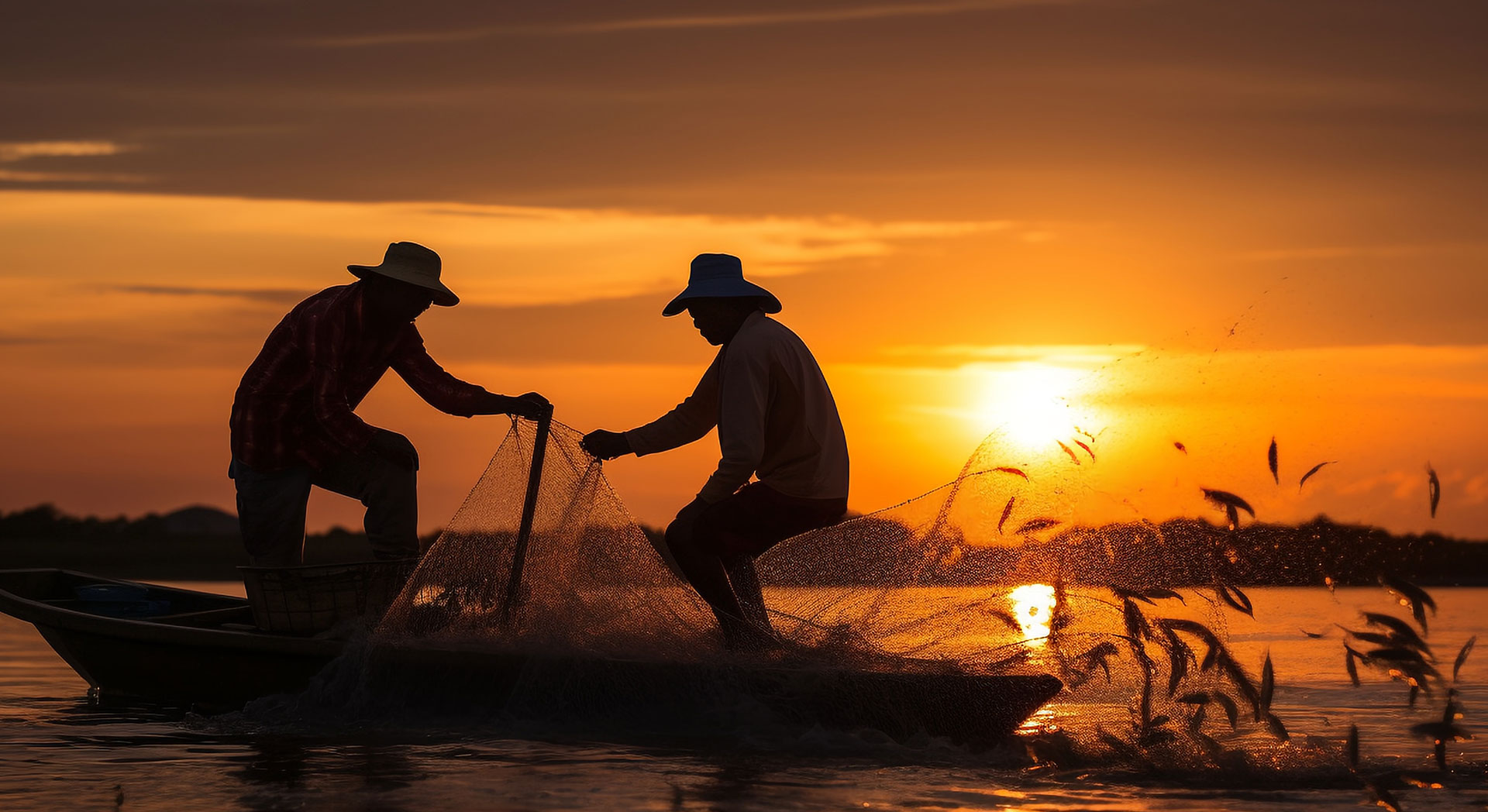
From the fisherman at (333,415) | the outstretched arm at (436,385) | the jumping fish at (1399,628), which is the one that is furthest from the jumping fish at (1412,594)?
the outstretched arm at (436,385)

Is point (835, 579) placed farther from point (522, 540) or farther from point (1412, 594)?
point (1412, 594)

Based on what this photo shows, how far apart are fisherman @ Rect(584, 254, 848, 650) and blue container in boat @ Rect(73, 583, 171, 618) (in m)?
4.98

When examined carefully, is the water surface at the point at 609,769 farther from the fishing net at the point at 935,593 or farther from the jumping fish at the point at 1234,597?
the jumping fish at the point at 1234,597

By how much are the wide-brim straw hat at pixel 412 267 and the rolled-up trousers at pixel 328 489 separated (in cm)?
102

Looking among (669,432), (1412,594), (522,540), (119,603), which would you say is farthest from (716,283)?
(119,603)

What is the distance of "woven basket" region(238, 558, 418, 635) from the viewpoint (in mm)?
8094

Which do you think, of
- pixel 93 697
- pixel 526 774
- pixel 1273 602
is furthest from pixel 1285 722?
pixel 1273 602

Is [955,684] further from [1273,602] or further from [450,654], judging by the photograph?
[1273,602]

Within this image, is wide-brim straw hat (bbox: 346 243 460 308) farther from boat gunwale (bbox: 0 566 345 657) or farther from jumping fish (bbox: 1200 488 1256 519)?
jumping fish (bbox: 1200 488 1256 519)

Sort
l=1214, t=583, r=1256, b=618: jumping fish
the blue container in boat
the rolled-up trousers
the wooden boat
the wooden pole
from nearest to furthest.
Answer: l=1214, t=583, r=1256, b=618: jumping fish → the wooden boat → the wooden pole → the rolled-up trousers → the blue container in boat

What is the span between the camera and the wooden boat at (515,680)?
6906 mm

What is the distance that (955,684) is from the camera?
22.5ft

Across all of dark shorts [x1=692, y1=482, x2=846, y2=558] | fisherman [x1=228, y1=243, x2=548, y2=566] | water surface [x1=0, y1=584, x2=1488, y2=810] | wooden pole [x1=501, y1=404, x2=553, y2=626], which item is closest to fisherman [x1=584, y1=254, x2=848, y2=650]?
dark shorts [x1=692, y1=482, x2=846, y2=558]

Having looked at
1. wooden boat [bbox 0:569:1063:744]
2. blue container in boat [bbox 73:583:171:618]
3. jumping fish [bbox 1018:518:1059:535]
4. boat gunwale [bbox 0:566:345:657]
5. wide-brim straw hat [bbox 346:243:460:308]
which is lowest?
wooden boat [bbox 0:569:1063:744]
